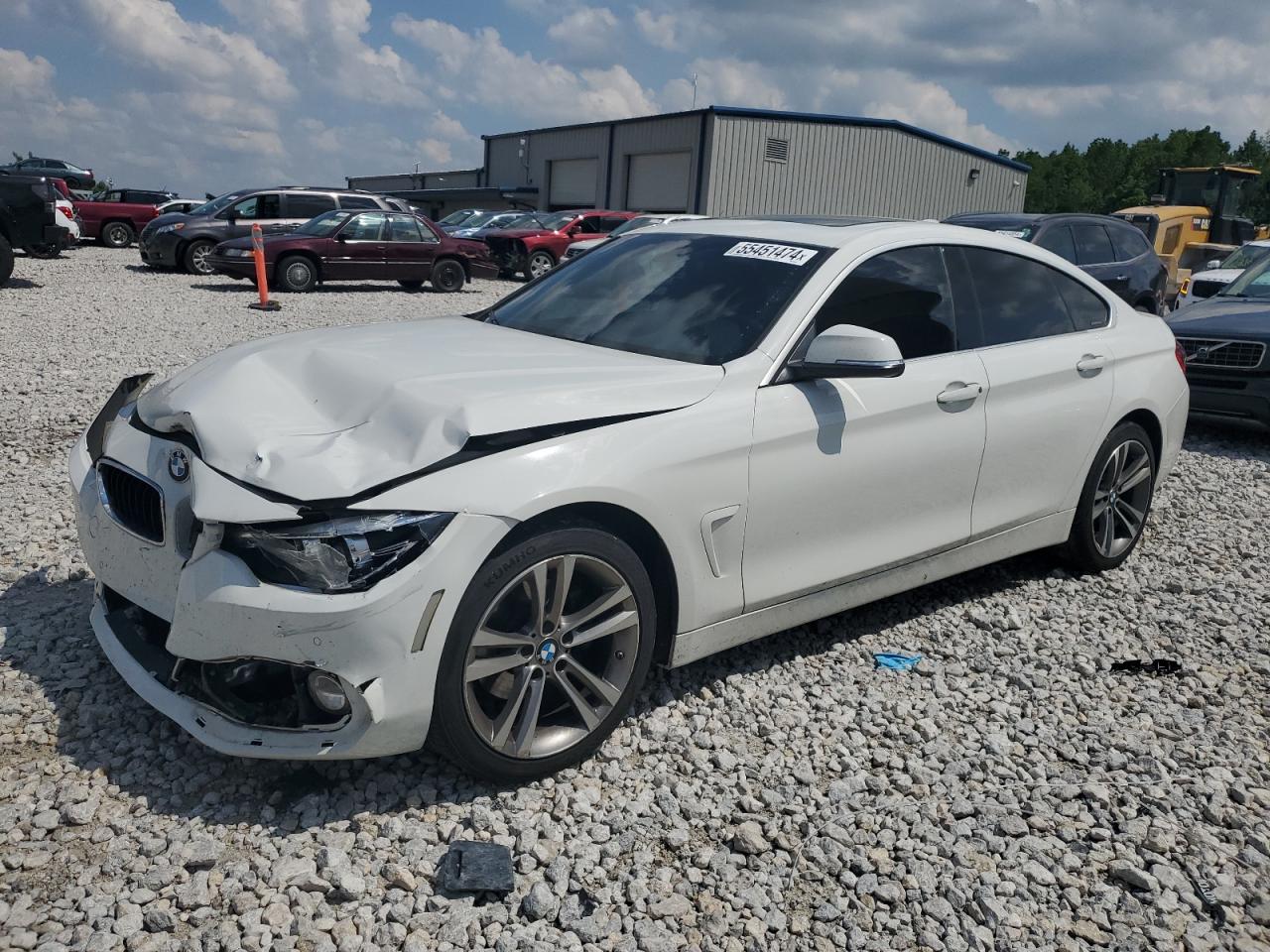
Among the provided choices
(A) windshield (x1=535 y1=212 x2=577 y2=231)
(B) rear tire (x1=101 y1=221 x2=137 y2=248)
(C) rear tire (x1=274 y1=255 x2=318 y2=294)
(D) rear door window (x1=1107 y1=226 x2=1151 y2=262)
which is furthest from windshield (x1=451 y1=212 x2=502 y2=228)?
(D) rear door window (x1=1107 y1=226 x2=1151 y2=262)

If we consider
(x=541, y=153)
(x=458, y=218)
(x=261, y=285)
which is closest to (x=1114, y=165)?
(x=541, y=153)

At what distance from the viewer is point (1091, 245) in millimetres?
12211

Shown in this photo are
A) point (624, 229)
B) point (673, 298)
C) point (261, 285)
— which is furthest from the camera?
point (261, 285)

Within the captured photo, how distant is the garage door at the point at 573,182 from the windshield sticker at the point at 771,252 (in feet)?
122

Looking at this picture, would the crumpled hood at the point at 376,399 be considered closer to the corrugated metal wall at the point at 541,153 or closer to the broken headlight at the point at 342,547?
the broken headlight at the point at 342,547

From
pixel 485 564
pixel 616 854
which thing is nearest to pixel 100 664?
pixel 485 564

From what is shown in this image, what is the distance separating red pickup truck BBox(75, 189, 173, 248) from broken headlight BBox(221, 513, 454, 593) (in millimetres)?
27696

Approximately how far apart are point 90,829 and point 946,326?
11.5 feet

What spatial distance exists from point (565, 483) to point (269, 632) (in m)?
0.88

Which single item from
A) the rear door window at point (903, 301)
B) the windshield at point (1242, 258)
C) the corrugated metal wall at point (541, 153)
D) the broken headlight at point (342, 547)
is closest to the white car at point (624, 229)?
the rear door window at point (903, 301)

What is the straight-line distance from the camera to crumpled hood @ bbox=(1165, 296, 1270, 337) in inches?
335

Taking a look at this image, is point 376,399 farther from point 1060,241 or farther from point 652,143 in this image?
point 652,143

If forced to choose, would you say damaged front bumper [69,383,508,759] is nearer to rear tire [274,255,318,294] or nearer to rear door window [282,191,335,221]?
rear tire [274,255,318,294]

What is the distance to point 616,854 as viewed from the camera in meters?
2.94
